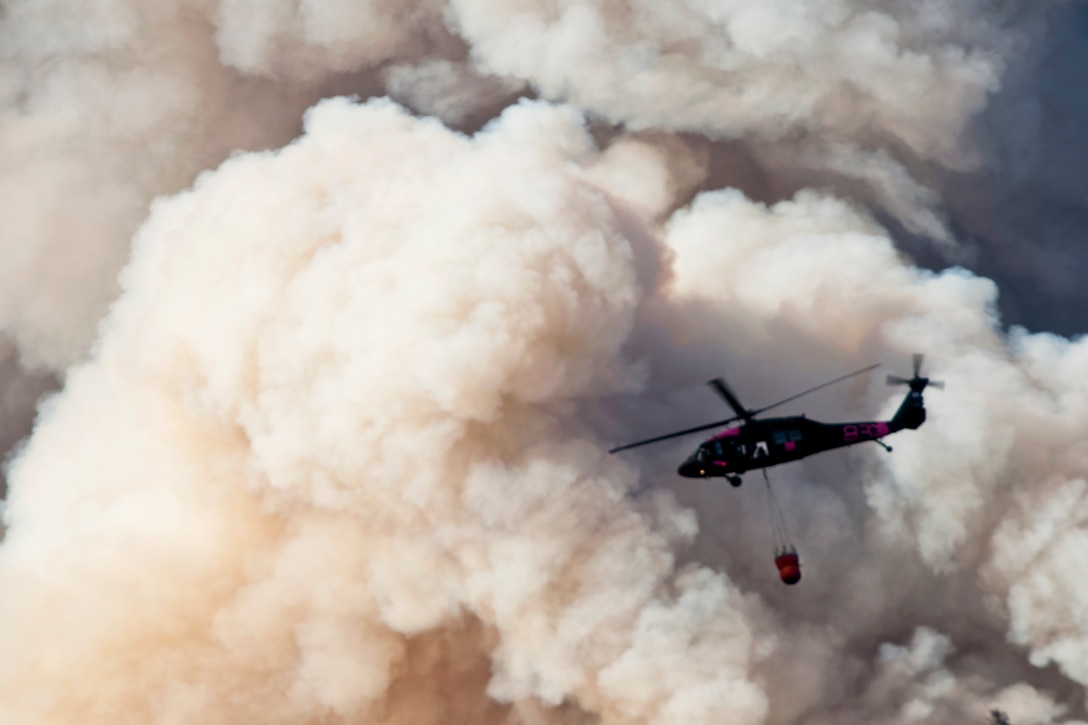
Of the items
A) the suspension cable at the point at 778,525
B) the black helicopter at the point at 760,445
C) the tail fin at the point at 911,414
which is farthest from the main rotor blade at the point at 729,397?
the suspension cable at the point at 778,525

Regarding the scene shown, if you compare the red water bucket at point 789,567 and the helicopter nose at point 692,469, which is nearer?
the red water bucket at point 789,567

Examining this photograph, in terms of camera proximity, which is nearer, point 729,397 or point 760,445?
point 729,397

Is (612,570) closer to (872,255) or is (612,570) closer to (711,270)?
(711,270)

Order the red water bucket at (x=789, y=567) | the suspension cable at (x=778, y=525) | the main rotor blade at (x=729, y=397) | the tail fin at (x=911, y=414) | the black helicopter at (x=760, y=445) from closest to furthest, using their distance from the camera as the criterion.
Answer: the main rotor blade at (x=729, y=397)
the red water bucket at (x=789, y=567)
the black helicopter at (x=760, y=445)
the tail fin at (x=911, y=414)
the suspension cable at (x=778, y=525)

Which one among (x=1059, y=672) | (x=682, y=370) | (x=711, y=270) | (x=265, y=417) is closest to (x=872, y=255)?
(x=711, y=270)

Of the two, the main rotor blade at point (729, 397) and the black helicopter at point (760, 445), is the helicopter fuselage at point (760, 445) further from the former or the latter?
the main rotor blade at point (729, 397)

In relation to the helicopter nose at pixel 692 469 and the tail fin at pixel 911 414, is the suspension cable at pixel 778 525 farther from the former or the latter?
the helicopter nose at pixel 692 469

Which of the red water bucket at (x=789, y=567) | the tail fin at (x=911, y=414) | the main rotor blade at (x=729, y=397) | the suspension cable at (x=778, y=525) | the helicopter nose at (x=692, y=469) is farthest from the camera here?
the suspension cable at (x=778, y=525)

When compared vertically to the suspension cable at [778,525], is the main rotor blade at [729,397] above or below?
below

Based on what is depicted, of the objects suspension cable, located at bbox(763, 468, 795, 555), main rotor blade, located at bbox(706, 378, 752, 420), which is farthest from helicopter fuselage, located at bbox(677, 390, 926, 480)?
suspension cable, located at bbox(763, 468, 795, 555)

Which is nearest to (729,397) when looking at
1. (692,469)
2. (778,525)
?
(692,469)

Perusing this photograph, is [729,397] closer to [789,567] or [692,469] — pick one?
[692,469]

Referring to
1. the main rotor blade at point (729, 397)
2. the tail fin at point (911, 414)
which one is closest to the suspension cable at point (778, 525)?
the tail fin at point (911, 414)

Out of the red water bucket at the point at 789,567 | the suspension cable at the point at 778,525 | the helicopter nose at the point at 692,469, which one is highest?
the suspension cable at the point at 778,525
